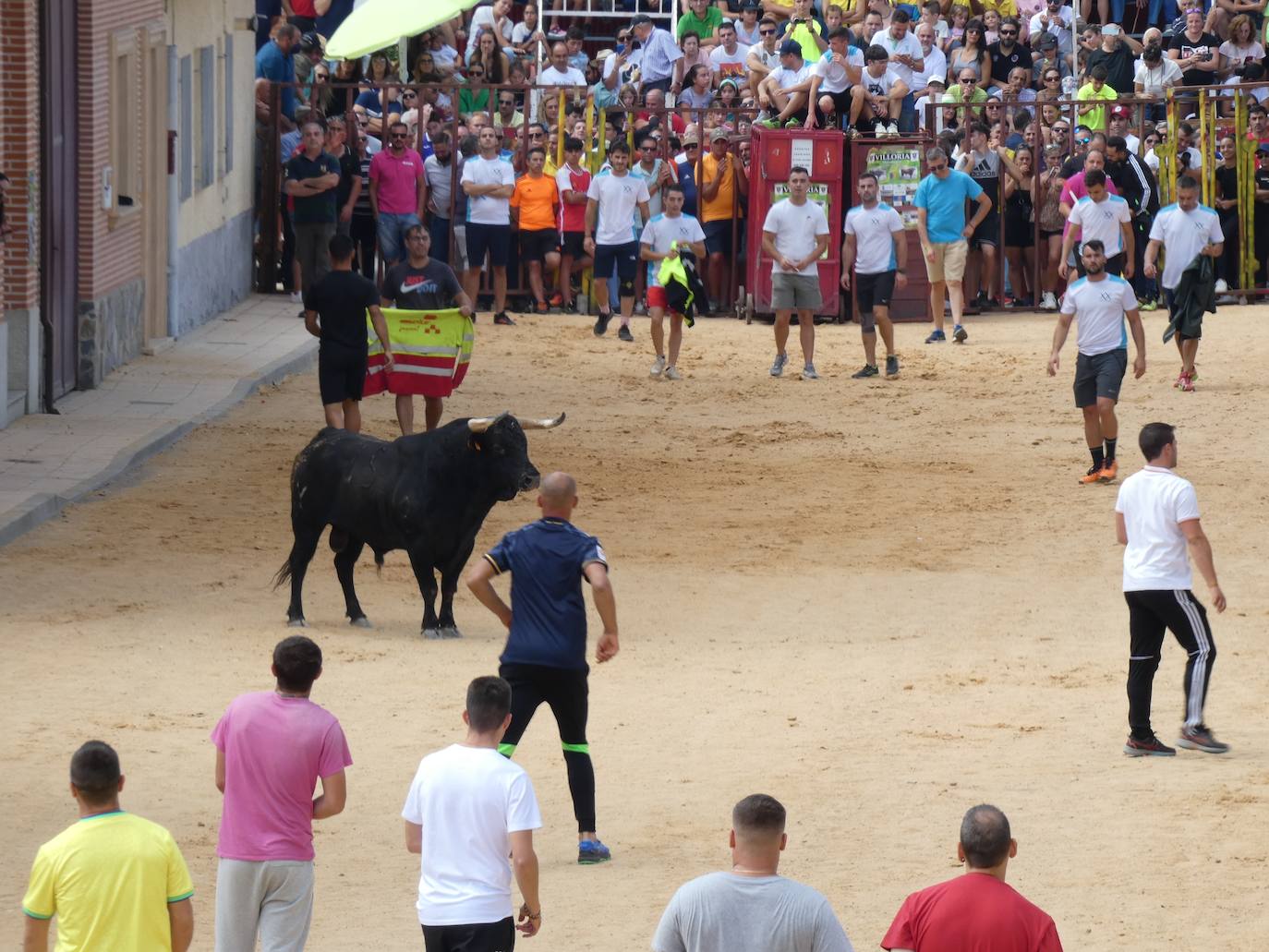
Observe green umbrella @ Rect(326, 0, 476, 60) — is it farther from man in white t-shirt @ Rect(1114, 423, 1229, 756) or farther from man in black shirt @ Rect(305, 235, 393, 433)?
man in white t-shirt @ Rect(1114, 423, 1229, 756)

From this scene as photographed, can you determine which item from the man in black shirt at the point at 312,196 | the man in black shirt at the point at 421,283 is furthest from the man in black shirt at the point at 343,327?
the man in black shirt at the point at 312,196

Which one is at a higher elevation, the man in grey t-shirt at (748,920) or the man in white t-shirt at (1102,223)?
the man in white t-shirt at (1102,223)

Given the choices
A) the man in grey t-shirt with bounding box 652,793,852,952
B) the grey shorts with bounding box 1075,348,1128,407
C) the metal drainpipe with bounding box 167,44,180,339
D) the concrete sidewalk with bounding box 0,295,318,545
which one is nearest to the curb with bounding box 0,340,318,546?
the concrete sidewalk with bounding box 0,295,318,545

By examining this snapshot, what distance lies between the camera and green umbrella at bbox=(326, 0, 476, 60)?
2695 centimetres

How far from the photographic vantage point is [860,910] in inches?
337

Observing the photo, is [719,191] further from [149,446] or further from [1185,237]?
[149,446]

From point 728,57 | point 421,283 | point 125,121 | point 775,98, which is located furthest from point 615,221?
point 421,283

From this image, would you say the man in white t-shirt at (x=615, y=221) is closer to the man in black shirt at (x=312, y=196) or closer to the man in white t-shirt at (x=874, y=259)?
the man in black shirt at (x=312, y=196)

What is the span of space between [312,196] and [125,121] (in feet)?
11.0

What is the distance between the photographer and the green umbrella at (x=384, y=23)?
2695cm

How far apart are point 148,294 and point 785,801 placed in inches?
606

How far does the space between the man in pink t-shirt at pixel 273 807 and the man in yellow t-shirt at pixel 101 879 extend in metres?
0.94

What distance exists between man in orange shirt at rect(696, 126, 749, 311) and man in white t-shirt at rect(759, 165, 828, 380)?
14.5ft

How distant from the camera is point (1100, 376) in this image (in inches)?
674
